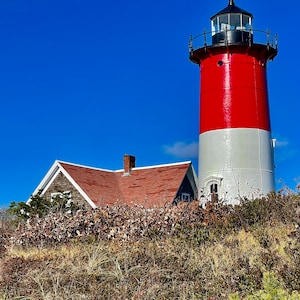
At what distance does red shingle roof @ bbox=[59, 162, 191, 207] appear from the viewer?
73.0ft

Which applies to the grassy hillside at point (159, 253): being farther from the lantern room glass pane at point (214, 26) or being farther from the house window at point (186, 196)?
the house window at point (186, 196)

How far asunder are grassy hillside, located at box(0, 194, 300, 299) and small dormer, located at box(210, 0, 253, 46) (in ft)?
31.9

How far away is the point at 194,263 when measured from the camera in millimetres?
8203

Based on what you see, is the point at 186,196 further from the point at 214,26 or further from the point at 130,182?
the point at 214,26

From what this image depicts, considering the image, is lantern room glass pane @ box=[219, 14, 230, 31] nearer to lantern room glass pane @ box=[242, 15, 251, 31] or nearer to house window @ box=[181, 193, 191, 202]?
lantern room glass pane @ box=[242, 15, 251, 31]

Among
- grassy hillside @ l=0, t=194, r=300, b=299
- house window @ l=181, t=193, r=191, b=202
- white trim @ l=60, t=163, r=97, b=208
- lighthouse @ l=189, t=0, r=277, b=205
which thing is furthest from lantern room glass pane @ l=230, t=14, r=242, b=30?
grassy hillside @ l=0, t=194, r=300, b=299

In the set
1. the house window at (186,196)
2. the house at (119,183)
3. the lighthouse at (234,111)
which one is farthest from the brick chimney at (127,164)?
the lighthouse at (234,111)

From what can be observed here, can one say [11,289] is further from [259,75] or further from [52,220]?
[259,75]

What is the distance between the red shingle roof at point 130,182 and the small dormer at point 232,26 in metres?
6.20

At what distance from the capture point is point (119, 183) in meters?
24.6

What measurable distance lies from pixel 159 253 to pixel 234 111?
10943 millimetres

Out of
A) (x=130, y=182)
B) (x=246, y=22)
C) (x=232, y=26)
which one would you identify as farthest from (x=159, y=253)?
(x=130, y=182)

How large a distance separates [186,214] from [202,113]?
8.79 metres

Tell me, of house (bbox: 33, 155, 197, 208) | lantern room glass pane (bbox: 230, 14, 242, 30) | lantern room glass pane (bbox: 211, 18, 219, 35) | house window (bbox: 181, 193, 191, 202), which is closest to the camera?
lantern room glass pane (bbox: 230, 14, 242, 30)
